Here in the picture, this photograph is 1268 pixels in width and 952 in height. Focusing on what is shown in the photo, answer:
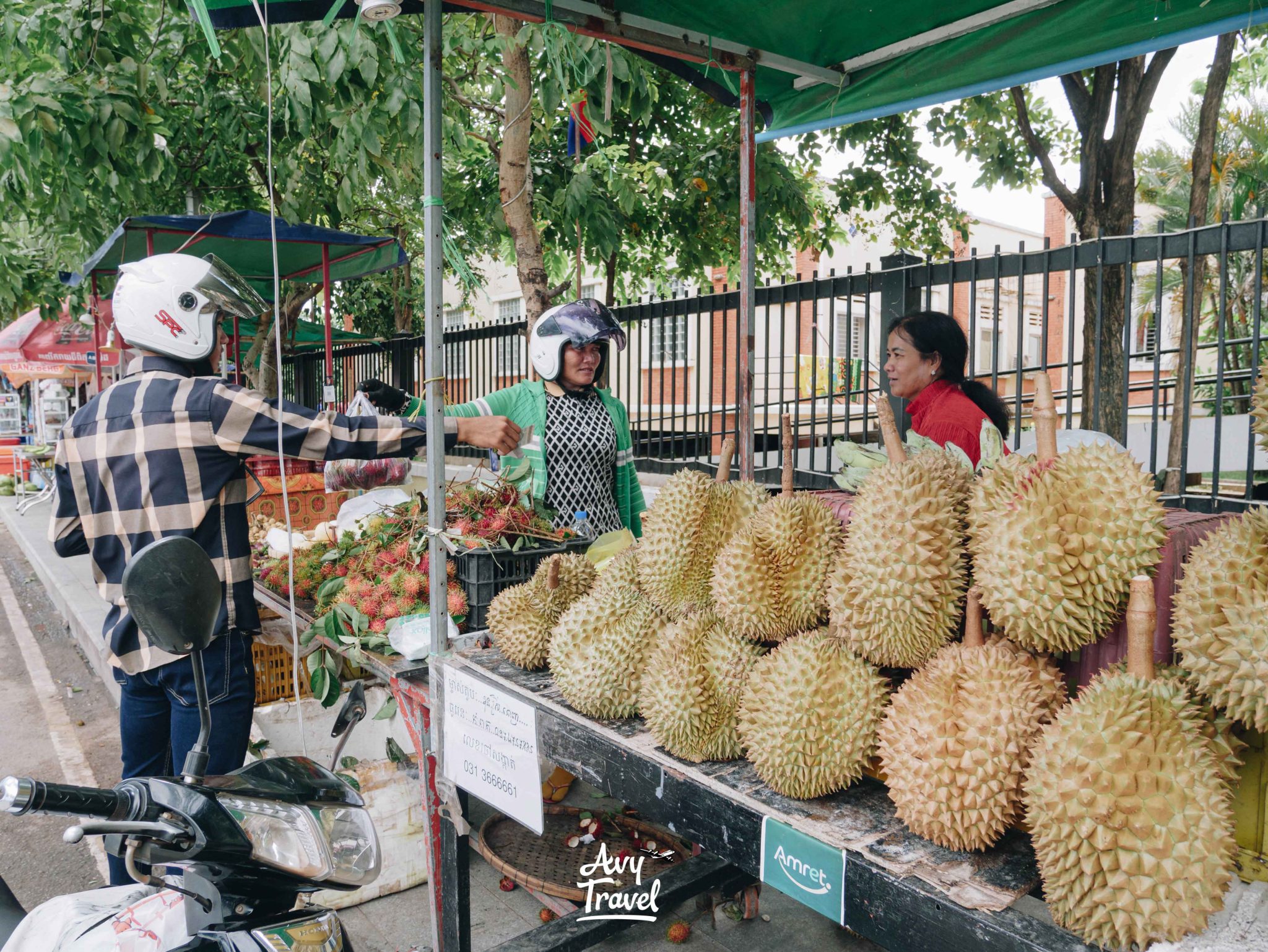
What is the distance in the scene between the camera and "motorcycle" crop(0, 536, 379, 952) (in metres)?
1.39

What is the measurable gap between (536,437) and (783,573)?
234cm

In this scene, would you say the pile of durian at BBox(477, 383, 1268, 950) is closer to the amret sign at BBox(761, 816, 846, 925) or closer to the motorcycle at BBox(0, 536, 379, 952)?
the amret sign at BBox(761, 816, 846, 925)

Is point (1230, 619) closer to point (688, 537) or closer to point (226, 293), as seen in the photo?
point (688, 537)

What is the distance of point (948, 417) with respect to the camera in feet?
10.9

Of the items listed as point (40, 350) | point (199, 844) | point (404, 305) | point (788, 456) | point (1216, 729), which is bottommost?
point (199, 844)

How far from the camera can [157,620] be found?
4.68 feet

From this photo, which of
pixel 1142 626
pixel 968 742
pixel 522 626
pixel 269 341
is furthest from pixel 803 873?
pixel 269 341

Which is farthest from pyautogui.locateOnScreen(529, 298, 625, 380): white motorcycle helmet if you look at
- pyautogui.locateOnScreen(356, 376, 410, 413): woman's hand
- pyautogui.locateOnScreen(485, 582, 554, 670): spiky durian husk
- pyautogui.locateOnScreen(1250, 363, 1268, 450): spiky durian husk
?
pyautogui.locateOnScreen(1250, 363, 1268, 450): spiky durian husk

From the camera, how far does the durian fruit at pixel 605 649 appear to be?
1824 millimetres

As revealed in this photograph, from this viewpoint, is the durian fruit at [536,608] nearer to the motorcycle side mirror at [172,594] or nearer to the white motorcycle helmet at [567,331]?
the motorcycle side mirror at [172,594]

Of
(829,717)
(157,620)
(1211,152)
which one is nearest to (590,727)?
(829,717)

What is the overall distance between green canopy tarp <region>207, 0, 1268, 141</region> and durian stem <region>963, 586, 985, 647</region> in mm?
2037

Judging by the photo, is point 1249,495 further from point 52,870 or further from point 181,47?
point 181,47

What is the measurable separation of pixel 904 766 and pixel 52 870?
3925 millimetres
